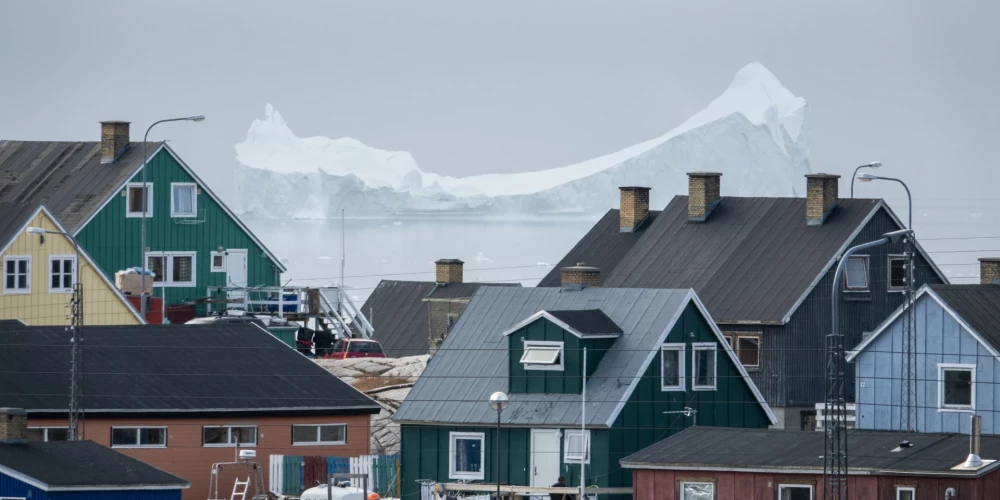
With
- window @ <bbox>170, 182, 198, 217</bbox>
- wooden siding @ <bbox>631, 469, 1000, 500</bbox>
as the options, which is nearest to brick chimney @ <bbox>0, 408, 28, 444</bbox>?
wooden siding @ <bbox>631, 469, 1000, 500</bbox>

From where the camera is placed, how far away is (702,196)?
220ft

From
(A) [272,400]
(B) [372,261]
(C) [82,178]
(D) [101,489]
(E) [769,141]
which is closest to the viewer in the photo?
(D) [101,489]

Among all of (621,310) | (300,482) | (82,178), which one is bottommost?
(300,482)

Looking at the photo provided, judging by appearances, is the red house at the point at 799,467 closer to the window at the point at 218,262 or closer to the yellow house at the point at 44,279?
the yellow house at the point at 44,279

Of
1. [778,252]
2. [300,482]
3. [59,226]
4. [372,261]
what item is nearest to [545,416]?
[300,482]

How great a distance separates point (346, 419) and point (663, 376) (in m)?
8.62

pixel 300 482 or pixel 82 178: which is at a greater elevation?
pixel 82 178

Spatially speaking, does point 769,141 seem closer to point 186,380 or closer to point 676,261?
point 676,261

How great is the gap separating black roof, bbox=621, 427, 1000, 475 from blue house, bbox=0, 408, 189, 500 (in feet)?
33.0

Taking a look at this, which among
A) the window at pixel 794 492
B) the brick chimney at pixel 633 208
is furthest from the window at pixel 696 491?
the brick chimney at pixel 633 208

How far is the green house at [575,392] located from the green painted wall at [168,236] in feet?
91.6

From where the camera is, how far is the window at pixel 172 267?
258 ft

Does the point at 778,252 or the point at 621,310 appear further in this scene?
the point at 778,252

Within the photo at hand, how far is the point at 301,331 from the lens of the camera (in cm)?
7831
